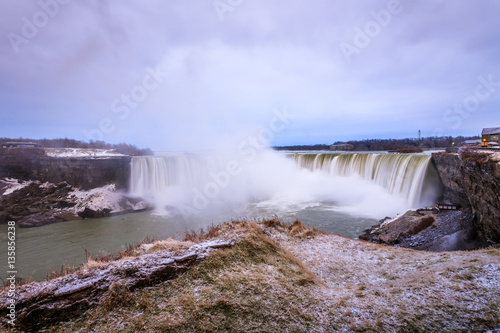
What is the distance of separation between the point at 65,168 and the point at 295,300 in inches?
1086

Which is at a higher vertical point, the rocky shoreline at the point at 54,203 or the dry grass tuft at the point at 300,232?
the dry grass tuft at the point at 300,232

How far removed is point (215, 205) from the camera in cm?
2166

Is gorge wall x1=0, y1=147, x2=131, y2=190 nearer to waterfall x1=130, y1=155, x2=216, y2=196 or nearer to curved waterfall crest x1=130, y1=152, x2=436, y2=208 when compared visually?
waterfall x1=130, y1=155, x2=216, y2=196

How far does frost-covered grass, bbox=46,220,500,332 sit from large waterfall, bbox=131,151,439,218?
1266 centimetres

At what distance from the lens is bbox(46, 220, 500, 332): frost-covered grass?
3219 millimetres

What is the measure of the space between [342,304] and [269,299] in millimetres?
1209

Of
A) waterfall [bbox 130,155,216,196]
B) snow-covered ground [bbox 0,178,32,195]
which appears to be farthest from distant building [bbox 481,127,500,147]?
snow-covered ground [bbox 0,178,32,195]

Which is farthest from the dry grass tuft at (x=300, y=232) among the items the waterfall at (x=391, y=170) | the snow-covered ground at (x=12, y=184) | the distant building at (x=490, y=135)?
the distant building at (x=490, y=135)

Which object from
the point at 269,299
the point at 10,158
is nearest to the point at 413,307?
the point at 269,299

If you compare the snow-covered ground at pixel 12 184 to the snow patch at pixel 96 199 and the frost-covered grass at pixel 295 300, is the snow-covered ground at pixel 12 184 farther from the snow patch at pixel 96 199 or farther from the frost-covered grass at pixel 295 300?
the frost-covered grass at pixel 295 300

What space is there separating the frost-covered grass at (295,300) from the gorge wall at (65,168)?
2319cm

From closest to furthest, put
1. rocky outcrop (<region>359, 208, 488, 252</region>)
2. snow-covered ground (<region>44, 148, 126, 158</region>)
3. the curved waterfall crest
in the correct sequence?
1. rocky outcrop (<region>359, 208, 488, 252</region>)
2. the curved waterfall crest
3. snow-covered ground (<region>44, 148, 126, 158</region>)

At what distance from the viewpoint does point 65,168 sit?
22953mm

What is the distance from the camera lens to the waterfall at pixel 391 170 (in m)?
16.6
